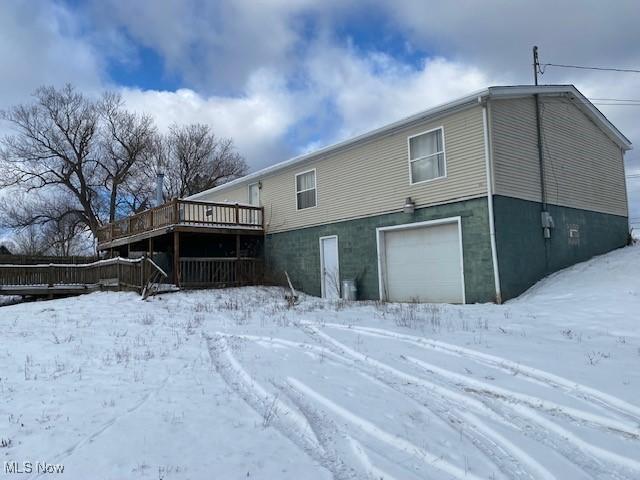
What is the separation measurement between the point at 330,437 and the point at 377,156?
11.0 metres

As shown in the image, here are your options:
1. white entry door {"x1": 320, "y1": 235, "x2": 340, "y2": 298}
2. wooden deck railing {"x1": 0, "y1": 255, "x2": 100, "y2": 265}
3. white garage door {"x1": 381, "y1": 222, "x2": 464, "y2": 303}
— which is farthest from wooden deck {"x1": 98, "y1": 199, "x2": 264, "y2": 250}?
white garage door {"x1": 381, "y1": 222, "x2": 464, "y2": 303}

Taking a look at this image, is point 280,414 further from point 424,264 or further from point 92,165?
point 92,165

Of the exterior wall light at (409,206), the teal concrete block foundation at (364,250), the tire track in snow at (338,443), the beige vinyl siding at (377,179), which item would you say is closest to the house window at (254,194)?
the beige vinyl siding at (377,179)

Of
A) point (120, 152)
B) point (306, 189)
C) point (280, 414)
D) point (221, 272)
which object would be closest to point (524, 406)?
point (280, 414)

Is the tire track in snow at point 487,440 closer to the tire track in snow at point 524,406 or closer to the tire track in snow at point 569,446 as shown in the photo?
the tire track in snow at point 569,446

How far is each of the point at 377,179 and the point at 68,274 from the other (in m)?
12.5

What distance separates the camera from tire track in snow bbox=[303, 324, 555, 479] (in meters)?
3.17

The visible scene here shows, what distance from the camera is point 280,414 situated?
3.99m

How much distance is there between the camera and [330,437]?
11.7 feet

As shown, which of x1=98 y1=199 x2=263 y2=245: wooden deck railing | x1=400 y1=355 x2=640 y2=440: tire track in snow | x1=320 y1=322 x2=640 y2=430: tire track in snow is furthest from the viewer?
x1=98 y1=199 x2=263 y2=245: wooden deck railing

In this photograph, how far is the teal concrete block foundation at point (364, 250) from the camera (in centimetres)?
1098

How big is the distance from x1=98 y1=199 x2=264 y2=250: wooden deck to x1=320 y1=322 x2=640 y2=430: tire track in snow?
9984 millimetres

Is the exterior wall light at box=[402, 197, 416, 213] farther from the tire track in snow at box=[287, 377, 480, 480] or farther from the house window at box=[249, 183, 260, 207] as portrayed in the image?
the tire track in snow at box=[287, 377, 480, 480]

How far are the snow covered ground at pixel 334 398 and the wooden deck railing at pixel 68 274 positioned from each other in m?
7.37
